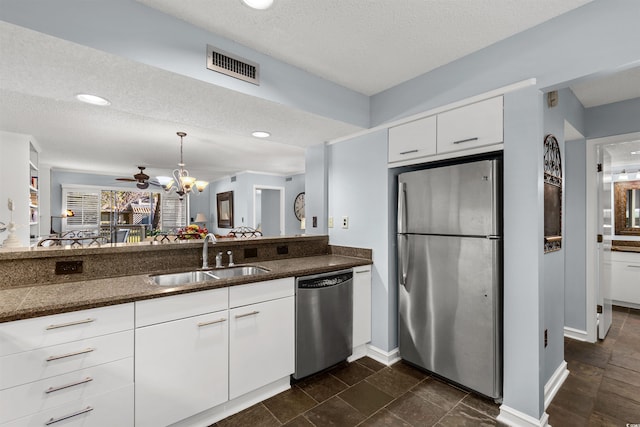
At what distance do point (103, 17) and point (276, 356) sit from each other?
7.40ft

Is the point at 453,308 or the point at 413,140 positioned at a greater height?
the point at 413,140

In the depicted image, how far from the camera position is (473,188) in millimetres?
2027

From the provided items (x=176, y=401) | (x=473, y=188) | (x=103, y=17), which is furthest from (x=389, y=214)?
(x=103, y=17)

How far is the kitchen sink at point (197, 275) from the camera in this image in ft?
6.89

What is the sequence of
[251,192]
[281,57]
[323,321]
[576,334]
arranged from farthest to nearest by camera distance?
[251,192], [576,334], [323,321], [281,57]

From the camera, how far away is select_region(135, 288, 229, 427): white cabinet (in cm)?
156

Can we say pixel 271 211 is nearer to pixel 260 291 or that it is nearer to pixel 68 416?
pixel 260 291

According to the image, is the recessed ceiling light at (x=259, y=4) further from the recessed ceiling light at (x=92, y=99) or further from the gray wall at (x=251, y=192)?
the gray wall at (x=251, y=192)

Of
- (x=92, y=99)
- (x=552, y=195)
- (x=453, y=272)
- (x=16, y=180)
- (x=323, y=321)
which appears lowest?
(x=323, y=321)

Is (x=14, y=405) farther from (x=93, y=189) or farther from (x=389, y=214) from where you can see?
(x=93, y=189)

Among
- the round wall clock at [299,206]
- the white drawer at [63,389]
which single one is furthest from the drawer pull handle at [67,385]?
the round wall clock at [299,206]

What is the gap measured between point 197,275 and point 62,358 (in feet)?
3.12

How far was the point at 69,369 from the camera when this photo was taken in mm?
1358

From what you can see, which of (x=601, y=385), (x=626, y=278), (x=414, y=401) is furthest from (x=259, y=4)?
(x=626, y=278)
